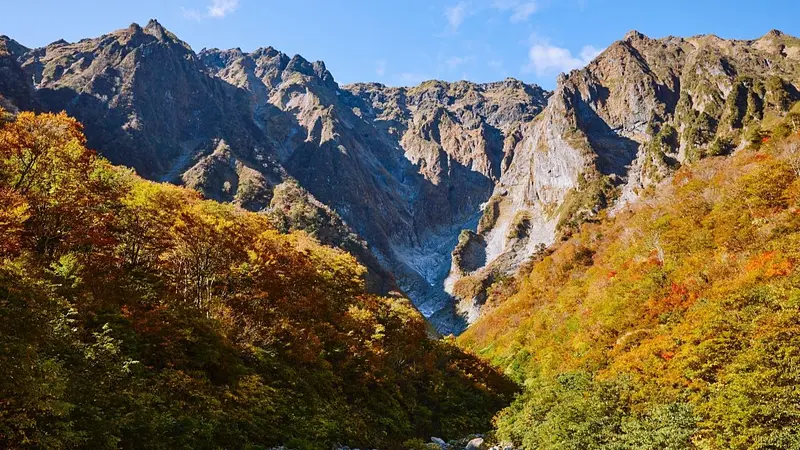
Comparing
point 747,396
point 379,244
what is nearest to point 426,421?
point 747,396

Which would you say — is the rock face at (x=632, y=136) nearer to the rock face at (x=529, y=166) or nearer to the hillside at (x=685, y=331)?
the rock face at (x=529, y=166)

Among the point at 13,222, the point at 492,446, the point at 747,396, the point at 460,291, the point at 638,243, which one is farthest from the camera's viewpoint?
the point at 460,291

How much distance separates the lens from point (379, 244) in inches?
7795

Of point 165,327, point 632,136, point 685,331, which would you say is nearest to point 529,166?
point 632,136

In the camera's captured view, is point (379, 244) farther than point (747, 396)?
Yes

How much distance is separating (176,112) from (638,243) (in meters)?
181

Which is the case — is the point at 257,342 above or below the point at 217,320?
below

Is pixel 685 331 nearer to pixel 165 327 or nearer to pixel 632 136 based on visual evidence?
pixel 165 327

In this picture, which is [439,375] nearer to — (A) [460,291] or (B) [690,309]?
(B) [690,309]

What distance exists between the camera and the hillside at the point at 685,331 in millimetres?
14774

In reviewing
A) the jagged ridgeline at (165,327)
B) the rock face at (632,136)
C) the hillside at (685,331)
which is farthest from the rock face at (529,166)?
the jagged ridgeline at (165,327)

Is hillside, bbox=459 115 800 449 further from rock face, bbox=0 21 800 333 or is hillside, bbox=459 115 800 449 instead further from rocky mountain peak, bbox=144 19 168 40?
rocky mountain peak, bbox=144 19 168 40

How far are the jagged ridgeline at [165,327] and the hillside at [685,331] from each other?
8916 mm

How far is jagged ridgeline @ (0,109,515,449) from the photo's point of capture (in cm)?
1024
